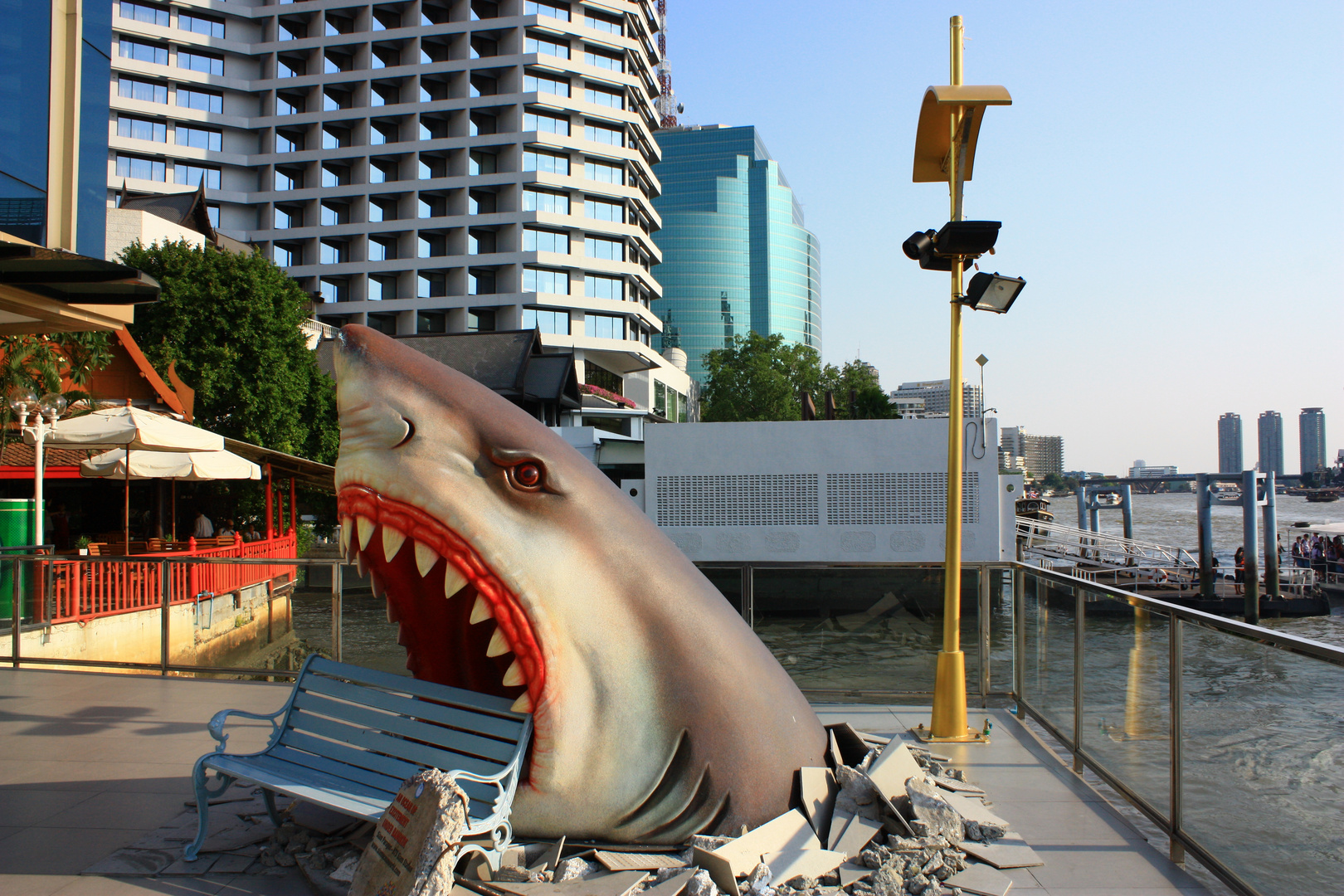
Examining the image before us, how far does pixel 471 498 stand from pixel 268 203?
6576 centimetres

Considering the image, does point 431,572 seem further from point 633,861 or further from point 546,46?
point 546,46

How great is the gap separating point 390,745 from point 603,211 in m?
61.7

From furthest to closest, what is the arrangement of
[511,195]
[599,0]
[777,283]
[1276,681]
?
[777,283] < [599,0] < [511,195] < [1276,681]

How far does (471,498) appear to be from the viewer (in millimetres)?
3348

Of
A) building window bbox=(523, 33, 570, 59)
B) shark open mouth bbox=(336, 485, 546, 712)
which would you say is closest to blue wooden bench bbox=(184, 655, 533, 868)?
shark open mouth bbox=(336, 485, 546, 712)

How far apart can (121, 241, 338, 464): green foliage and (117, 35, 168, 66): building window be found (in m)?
38.1

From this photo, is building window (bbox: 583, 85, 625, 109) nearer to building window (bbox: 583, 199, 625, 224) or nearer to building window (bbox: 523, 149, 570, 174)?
building window (bbox: 523, 149, 570, 174)

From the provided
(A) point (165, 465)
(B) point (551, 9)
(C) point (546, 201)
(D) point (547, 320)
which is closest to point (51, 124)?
(A) point (165, 465)

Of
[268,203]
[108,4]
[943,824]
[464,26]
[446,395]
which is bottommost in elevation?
[943,824]

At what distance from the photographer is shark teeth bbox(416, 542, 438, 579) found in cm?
328

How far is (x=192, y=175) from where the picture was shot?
59.8m

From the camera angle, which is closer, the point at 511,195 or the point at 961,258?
the point at 961,258

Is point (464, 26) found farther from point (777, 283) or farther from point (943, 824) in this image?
point (777, 283)

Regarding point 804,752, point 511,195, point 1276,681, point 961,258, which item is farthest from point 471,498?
point 511,195
